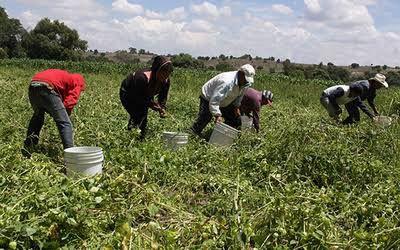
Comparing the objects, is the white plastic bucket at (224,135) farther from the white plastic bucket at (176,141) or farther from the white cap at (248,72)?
the white cap at (248,72)

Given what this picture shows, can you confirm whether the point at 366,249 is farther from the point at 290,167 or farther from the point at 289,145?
the point at 289,145

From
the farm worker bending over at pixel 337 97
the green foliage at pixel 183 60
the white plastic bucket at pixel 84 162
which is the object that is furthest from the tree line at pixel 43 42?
the white plastic bucket at pixel 84 162

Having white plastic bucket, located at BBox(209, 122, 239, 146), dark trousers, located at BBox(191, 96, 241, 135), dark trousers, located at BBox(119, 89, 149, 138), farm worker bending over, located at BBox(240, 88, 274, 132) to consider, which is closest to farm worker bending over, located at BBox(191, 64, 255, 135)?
dark trousers, located at BBox(191, 96, 241, 135)

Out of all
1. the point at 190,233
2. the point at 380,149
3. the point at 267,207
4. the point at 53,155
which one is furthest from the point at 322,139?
the point at 53,155

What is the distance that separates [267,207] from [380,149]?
7.90 feet

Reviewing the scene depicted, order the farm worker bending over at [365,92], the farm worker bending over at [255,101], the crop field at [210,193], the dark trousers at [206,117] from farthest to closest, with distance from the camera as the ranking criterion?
the farm worker bending over at [365,92] → the farm worker bending over at [255,101] → the dark trousers at [206,117] → the crop field at [210,193]

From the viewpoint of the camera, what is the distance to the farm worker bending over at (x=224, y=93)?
5020 mm

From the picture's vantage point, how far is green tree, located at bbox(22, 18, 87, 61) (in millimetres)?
48969

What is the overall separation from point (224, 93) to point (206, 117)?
0.52 metres

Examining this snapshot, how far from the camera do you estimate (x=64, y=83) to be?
14.4 feet

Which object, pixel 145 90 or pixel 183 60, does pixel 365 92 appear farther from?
pixel 183 60

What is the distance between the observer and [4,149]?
355 centimetres

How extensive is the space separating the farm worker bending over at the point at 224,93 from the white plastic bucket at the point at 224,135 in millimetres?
103

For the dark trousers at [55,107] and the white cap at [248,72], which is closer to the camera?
the dark trousers at [55,107]
